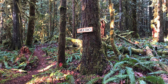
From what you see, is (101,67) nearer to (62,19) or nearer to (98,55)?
(98,55)

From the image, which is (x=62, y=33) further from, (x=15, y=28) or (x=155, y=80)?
(x=15, y=28)

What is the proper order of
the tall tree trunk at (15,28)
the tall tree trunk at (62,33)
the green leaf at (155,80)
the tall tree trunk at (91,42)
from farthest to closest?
1. the tall tree trunk at (15,28)
2. the tall tree trunk at (62,33)
3. the tall tree trunk at (91,42)
4. the green leaf at (155,80)

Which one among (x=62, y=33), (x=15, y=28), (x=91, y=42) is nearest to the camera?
(x=91, y=42)

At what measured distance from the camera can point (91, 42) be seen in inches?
162

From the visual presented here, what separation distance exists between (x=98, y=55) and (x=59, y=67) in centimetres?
234

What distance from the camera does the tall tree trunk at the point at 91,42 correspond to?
13.5 feet

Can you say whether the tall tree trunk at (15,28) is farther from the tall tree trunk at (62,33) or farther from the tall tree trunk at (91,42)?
the tall tree trunk at (91,42)

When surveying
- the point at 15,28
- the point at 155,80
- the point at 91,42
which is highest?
the point at 15,28

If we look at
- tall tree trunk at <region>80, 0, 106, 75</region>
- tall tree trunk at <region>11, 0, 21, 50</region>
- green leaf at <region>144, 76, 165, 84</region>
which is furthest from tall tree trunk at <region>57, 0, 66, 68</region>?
tall tree trunk at <region>11, 0, 21, 50</region>

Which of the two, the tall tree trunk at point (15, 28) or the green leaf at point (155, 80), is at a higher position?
the tall tree trunk at point (15, 28)

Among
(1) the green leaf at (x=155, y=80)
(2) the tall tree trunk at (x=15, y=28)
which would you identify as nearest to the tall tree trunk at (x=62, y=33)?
(1) the green leaf at (x=155, y=80)

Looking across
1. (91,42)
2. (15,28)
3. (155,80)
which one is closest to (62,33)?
(91,42)

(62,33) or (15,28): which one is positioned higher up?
(15,28)

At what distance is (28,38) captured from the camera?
42.1 ft
